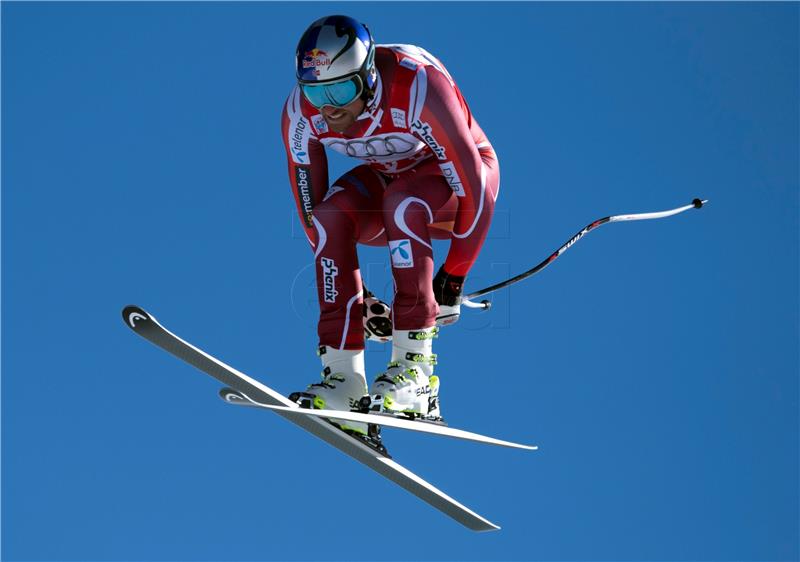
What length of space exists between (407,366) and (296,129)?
1489 millimetres

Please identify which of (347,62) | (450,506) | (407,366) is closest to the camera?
(347,62)

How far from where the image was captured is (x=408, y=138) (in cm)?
901

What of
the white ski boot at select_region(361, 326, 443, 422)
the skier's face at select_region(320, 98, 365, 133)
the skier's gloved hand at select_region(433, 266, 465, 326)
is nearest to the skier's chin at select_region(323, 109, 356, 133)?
the skier's face at select_region(320, 98, 365, 133)

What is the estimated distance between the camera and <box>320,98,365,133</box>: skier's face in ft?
28.8

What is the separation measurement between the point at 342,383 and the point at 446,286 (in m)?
0.87

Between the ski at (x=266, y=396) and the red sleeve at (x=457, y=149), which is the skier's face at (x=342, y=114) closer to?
the red sleeve at (x=457, y=149)

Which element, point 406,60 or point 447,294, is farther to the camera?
point 447,294

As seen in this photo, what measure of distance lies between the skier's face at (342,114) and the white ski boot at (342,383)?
1.25 m

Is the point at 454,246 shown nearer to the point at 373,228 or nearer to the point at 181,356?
the point at 373,228

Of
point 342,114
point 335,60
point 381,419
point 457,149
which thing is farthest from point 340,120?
point 381,419

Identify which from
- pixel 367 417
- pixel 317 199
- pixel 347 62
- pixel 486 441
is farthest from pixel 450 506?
pixel 347 62

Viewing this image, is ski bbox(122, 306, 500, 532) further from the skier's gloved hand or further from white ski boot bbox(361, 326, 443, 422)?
the skier's gloved hand

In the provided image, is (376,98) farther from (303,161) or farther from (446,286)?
(446,286)

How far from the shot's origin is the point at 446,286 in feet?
30.7
